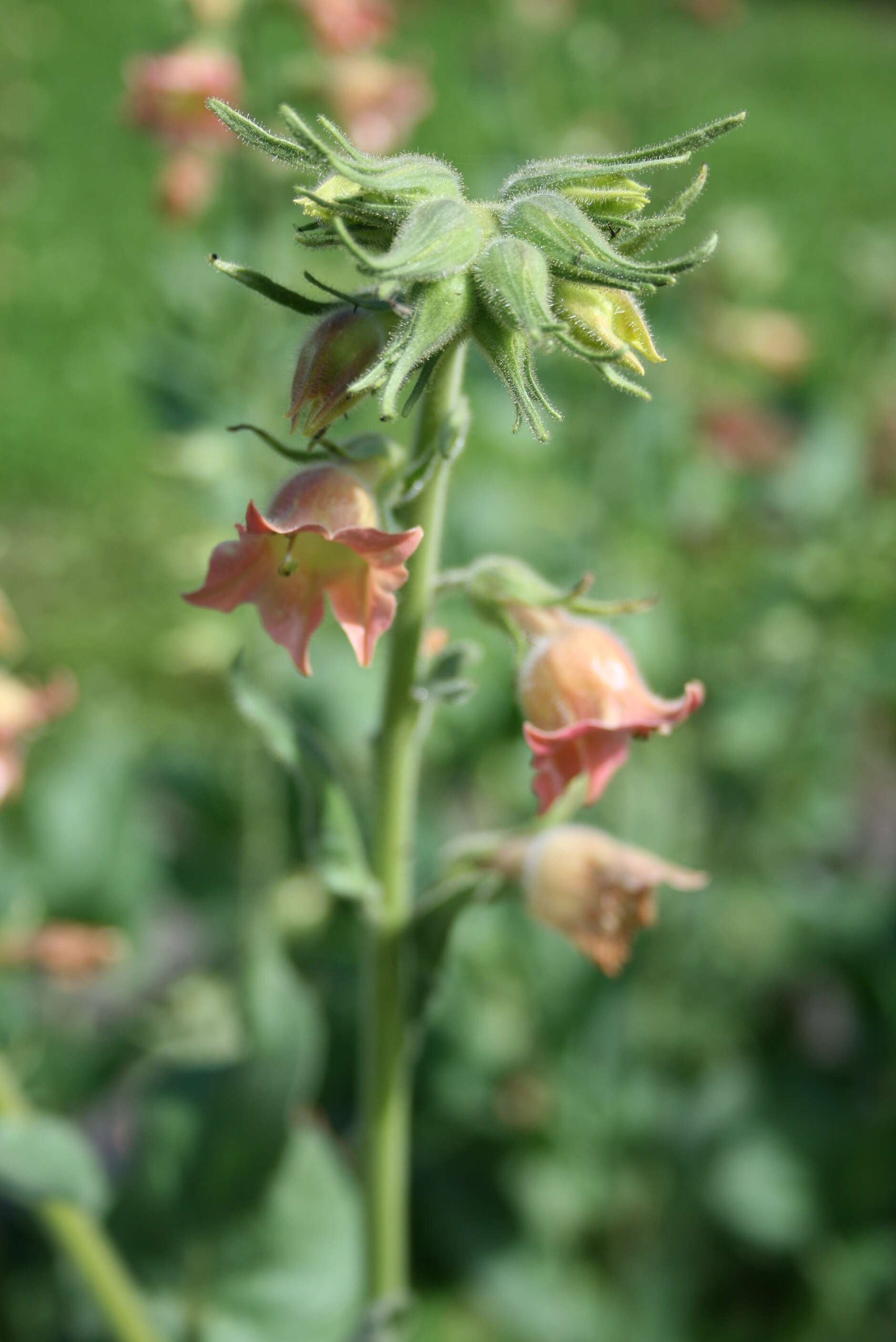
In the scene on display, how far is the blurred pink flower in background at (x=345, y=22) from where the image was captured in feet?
7.02

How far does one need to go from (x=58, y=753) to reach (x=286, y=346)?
3.65 feet

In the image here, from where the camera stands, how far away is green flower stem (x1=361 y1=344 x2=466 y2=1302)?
953mm

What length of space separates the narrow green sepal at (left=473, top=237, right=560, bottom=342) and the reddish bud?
3.1 inches

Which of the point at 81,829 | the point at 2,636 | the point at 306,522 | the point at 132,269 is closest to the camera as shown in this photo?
the point at 306,522

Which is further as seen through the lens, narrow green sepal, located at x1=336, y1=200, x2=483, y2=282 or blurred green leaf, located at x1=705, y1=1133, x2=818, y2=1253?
blurred green leaf, located at x1=705, y1=1133, x2=818, y2=1253

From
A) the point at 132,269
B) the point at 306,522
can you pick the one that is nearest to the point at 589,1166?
the point at 306,522

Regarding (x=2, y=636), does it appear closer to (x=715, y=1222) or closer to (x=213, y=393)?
(x=213, y=393)

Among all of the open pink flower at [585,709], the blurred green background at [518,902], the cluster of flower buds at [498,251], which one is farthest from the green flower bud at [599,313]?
the blurred green background at [518,902]

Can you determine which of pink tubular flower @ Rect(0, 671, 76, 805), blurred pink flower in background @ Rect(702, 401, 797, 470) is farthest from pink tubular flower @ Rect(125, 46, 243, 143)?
pink tubular flower @ Rect(0, 671, 76, 805)

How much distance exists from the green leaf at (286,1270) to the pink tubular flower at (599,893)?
0.57 metres

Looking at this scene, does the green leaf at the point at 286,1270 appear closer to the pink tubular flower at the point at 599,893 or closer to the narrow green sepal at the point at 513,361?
the pink tubular flower at the point at 599,893

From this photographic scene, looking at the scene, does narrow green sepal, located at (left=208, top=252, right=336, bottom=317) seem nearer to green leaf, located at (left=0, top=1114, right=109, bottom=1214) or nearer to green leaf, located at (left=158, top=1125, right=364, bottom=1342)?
green leaf, located at (left=0, top=1114, right=109, bottom=1214)

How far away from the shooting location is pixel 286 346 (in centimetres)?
194

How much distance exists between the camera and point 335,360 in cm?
84
